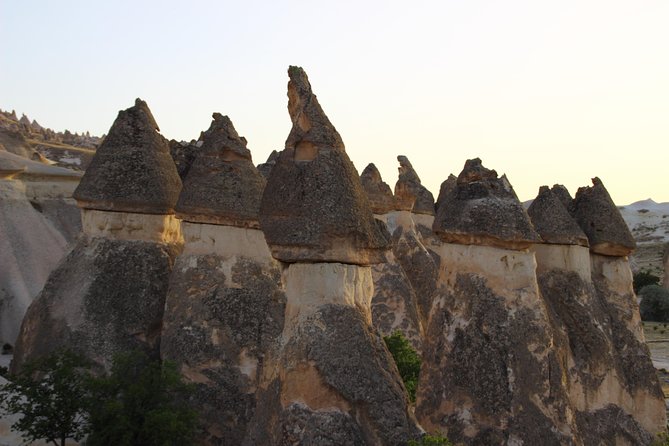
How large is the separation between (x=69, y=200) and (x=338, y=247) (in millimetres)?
16557

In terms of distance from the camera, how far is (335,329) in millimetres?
6480

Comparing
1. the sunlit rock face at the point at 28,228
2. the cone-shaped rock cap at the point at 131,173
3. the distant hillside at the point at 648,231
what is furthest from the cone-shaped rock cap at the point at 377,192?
the distant hillside at the point at 648,231

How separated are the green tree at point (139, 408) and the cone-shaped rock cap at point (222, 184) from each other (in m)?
2.14

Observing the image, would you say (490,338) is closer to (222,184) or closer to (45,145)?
(222,184)

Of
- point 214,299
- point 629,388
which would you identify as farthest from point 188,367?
point 629,388

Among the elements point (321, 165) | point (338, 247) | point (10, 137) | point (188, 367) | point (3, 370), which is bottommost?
point (3, 370)

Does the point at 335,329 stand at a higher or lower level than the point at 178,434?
higher

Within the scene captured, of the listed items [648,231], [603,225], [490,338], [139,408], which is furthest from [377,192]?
[648,231]

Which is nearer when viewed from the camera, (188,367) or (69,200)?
(188,367)

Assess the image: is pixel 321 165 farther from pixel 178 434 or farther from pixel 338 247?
pixel 178 434

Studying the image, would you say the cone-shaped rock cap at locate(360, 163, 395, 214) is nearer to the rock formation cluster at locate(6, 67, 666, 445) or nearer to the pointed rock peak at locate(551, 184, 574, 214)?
the pointed rock peak at locate(551, 184, 574, 214)

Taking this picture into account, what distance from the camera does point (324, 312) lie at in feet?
21.5

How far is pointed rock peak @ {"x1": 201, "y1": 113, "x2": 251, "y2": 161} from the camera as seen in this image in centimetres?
1005

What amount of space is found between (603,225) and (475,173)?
4229 millimetres
